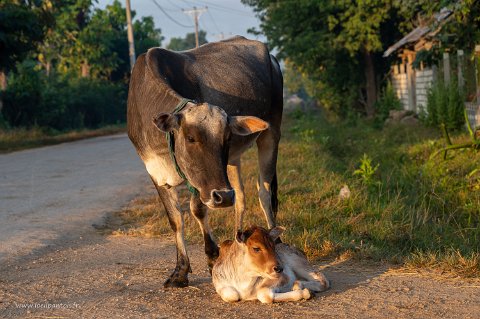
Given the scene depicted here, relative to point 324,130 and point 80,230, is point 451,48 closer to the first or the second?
point 324,130

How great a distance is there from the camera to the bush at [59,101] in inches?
1107

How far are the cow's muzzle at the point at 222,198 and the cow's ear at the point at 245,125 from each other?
19.0 inches

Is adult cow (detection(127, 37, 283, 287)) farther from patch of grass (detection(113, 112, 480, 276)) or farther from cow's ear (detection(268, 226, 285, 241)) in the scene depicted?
patch of grass (detection(113, 112, 480, 276))

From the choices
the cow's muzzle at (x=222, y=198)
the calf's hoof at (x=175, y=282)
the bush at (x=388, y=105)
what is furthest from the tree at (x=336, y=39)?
the cow's muzzle at (x=222, y=198)

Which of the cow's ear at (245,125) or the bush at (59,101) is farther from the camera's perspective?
the bush at (59,101)

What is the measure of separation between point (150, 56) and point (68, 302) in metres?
2.13

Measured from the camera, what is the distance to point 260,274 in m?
5.13

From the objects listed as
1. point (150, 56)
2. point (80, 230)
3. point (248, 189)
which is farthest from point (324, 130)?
point (150, 56)

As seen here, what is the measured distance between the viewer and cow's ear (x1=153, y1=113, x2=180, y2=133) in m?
5.14

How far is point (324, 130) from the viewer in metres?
23.5

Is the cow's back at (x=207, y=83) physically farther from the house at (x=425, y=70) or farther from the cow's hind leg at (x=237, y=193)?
the house at (x=425, y=70)

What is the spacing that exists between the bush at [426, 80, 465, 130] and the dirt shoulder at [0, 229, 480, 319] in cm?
1151

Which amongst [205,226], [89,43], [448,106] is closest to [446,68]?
[448,106]

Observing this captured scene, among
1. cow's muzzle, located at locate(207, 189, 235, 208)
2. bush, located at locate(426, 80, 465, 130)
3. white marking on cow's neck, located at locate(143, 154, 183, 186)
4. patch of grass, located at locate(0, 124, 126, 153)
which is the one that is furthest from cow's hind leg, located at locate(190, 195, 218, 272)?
patch of grass, located at locate(0, 124, 126, 153)
